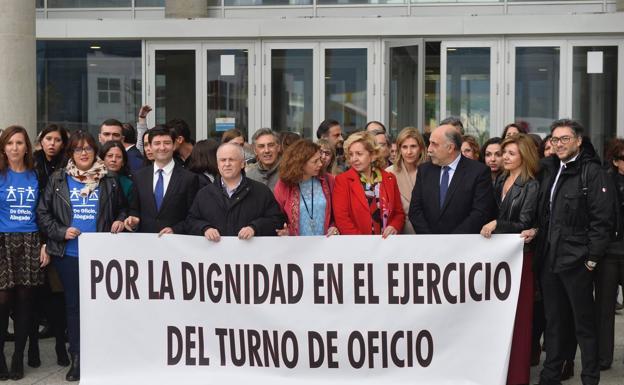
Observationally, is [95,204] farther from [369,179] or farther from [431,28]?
[431,28]

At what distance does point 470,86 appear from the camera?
15.5 m

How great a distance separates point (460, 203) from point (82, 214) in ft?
10.1

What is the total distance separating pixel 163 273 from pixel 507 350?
270cm

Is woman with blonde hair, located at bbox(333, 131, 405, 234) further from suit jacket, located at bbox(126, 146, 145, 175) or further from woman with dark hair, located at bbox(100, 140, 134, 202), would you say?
suit jacket, located at bbox(126, 146, 145, 175)

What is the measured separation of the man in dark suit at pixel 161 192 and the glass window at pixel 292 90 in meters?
8.00

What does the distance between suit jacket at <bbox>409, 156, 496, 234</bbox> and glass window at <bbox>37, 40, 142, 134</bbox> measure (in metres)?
9.70

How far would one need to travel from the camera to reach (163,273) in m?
7.47

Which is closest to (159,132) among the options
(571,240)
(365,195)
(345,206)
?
(345,206)

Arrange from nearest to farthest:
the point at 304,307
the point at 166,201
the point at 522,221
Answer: the point at 304,307 < the point at 522,221 < the point at 166,201

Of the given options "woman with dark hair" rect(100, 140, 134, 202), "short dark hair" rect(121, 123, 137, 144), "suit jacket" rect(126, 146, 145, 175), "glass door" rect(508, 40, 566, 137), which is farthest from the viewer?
"glass door" rect(508, 40, 566, 137)

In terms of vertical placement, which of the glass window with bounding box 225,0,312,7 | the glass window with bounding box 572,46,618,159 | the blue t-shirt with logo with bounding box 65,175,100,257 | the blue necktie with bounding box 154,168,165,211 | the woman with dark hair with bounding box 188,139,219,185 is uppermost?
the glass window with bounding box 225,0,312,7

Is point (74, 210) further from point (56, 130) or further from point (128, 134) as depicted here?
point (128, 134)

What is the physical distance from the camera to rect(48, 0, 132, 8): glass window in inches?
664

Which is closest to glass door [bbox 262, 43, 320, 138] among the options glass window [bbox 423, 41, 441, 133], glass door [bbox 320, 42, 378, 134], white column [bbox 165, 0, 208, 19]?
glass door [bbox 320, 42, 378, 134]
